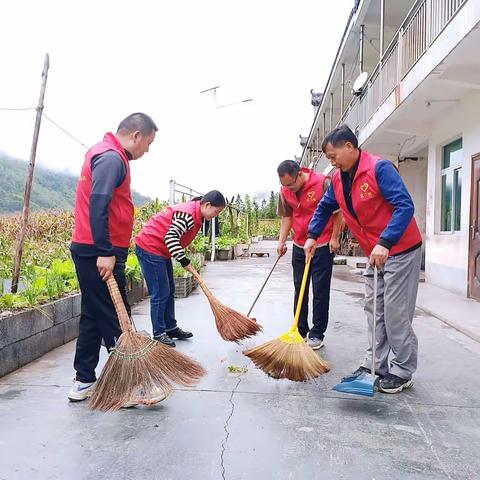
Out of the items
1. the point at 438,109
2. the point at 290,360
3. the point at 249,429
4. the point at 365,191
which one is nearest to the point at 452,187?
the point at 438,109

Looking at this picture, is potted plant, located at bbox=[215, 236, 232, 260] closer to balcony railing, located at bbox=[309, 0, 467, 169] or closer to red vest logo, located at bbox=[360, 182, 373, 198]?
balcony railing, located at bbox=[309, 0, 467, 169]

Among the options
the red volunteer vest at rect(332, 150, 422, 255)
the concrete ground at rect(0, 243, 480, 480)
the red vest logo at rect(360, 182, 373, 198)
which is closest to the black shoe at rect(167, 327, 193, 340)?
the concrete ground at rect(0, 243, 480, 480)

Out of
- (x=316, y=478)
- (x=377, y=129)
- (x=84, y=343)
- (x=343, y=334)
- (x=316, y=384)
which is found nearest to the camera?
(x=316, y=478)

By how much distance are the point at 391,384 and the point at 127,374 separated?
1626 millimetres

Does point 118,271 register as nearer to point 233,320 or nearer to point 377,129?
point 233,320

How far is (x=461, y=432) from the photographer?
247 centimetres

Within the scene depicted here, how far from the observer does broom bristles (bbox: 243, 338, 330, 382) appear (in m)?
2.96

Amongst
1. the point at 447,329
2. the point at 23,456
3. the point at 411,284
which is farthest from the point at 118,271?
the point at 447,329

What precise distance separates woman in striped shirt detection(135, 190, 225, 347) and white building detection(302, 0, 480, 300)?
11.1ft

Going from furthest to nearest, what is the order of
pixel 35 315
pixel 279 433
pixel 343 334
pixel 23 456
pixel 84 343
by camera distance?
pixel 343 334 → pixel 35 315 → pixel 84 343 → pixel 279 433 → pixel 23 456

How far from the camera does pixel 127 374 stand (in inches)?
102

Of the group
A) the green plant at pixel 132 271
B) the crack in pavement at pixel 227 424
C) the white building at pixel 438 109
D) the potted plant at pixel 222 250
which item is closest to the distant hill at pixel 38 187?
the potted plant at pixel 222 250

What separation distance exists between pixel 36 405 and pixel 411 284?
2.37 meters

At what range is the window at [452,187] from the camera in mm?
7781
